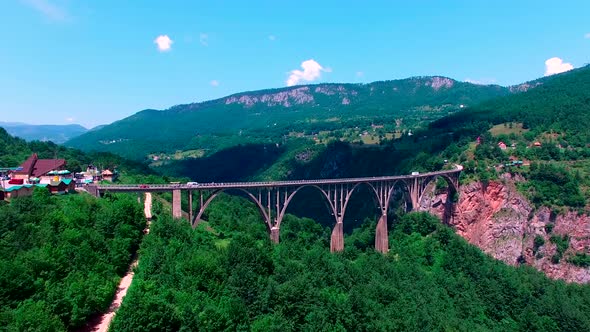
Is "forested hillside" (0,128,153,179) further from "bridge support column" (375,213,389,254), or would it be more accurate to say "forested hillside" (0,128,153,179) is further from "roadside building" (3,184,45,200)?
"bridge support column" (375,213,389,254)

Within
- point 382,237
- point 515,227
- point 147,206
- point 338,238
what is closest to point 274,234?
point 338,238

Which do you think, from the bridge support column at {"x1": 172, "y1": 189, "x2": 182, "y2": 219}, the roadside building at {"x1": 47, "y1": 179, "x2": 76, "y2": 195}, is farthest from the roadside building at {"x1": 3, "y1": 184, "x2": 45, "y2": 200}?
the bridge support column at {"x1": 172, "y1": 189, "x2": 182, "y2": 219}

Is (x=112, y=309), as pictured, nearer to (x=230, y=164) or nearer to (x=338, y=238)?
(x=338, y=238)

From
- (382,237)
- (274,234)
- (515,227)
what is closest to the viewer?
(274,234)

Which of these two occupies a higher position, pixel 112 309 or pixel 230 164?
pixel 230 164

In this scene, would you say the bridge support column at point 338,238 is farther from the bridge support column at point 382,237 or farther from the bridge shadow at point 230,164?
the bridge shadow at point 230,164

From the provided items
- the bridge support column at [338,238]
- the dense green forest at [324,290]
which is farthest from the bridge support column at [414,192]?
the bridge support column at [338,238]

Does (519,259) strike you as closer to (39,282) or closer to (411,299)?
(411,299)

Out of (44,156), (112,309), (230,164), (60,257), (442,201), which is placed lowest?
(442,201)

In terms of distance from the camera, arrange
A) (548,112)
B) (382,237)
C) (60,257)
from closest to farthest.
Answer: (60,257) < (382,237) < (548,112)
